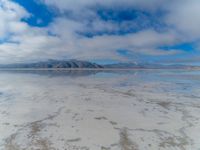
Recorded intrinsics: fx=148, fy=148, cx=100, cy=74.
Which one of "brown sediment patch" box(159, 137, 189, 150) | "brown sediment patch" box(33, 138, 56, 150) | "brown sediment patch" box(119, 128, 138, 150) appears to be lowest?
"brown sediment patch" box(33, 138, 56, 150)

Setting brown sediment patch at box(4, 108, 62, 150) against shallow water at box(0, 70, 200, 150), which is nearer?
brown sediment patch at box(4, 108, 62, 150)

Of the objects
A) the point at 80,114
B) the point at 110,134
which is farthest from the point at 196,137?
the point at 80,114

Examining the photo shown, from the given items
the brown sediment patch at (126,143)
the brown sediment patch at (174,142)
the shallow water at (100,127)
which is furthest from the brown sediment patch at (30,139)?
the brown sediment patch at (174,142)

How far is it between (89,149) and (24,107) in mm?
5258

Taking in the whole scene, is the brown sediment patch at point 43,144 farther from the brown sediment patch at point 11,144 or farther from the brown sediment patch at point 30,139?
the brown sediment patch at point 11,144

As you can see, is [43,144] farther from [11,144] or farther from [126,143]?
[126,143]

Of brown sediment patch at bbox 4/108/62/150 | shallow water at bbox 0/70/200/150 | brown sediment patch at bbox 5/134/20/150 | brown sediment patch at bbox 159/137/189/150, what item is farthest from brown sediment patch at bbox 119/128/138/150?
brown sediment patch at bbox 5/134/20/150

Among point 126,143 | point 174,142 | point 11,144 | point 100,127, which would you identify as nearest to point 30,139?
point 11,144

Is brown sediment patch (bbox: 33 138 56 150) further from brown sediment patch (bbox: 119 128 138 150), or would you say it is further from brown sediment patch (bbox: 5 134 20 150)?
brown sediment patch (bbox: 119 128 138 150)

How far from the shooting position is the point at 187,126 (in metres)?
5.52

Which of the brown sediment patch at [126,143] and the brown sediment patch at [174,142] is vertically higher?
the brown sediment patch at [174,142]

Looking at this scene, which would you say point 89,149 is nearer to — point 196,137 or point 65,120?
point 65,120

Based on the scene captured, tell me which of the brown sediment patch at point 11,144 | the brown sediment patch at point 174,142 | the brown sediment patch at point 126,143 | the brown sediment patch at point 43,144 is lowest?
the brown sediment patch at point 11,144

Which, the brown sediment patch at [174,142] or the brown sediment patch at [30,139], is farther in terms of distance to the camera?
the brown sediment patch at [174,142]
